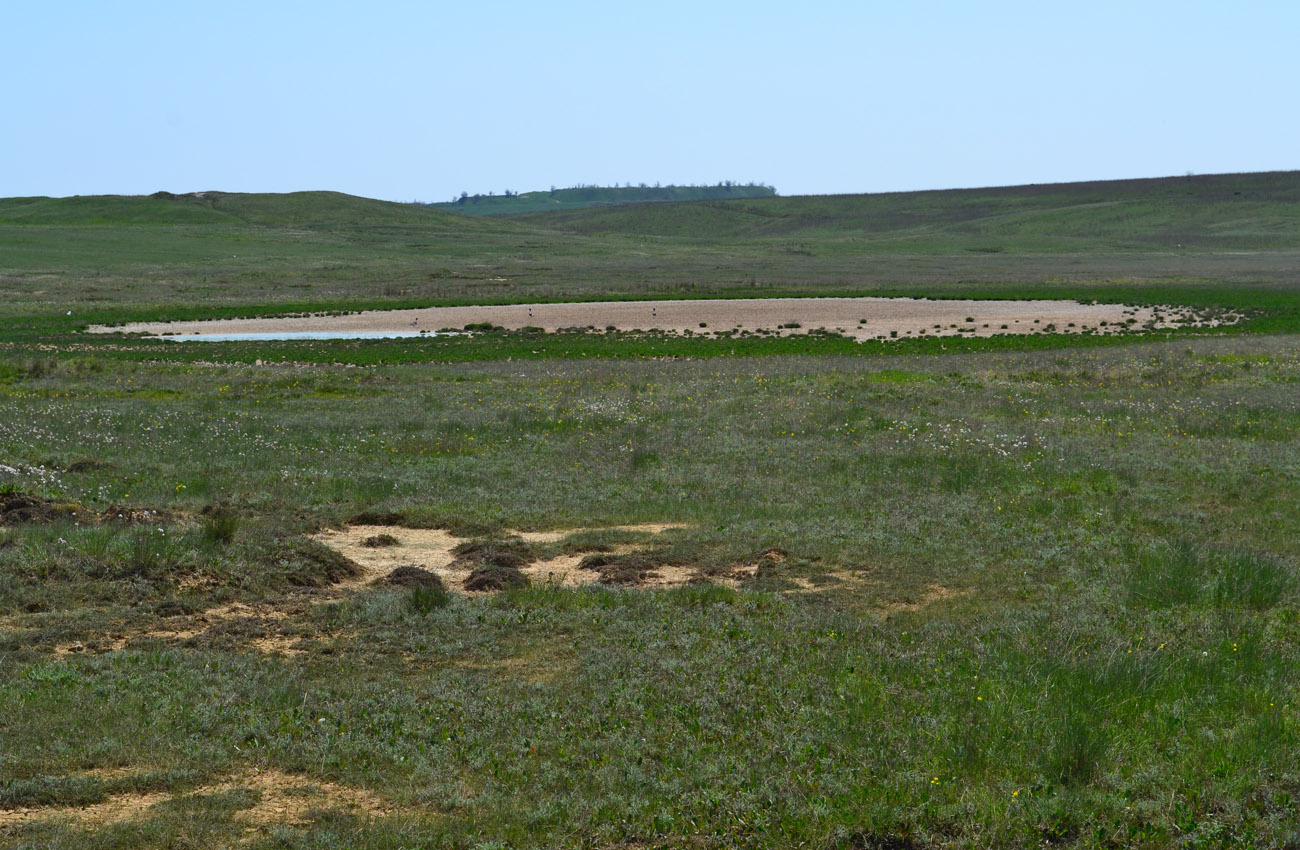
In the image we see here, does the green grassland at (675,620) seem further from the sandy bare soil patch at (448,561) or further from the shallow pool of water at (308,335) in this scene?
the shallow pool of water at (308,335)

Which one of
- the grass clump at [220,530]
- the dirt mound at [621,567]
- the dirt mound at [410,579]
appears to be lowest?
the dirt mound at [621,567]

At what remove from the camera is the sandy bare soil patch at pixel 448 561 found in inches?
573

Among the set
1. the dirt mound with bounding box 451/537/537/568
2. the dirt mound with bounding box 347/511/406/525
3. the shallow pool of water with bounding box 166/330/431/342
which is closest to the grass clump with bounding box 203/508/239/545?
the dirt mound with bounding box 347/511/406/525

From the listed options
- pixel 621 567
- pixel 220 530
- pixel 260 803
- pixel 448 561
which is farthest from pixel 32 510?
pixel 260 803

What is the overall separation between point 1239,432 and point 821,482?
10.9m

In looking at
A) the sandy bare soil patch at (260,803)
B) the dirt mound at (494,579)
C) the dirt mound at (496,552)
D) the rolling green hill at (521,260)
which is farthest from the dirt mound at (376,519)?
the rolling green hill at (521,260)

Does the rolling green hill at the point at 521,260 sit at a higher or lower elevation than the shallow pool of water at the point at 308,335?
higher

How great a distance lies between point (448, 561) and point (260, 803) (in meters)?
7.49

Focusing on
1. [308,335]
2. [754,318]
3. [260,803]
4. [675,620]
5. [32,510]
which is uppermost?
[754,318]

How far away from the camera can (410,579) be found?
1418 centimetres

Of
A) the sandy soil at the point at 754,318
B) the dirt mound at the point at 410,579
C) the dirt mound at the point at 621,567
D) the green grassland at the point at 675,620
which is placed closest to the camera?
the green grassland at the point at 675,620

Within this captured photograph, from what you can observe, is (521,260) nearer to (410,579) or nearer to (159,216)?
(159,216)

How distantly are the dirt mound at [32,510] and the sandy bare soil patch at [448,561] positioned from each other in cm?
335

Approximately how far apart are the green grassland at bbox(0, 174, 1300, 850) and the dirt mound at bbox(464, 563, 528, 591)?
51 cm
